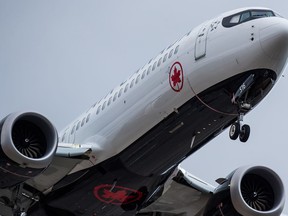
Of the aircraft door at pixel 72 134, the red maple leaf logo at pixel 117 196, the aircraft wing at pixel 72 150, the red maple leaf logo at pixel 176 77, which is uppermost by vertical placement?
the red maple leaf logo at pixel 176 77

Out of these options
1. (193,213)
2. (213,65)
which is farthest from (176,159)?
(193,213)

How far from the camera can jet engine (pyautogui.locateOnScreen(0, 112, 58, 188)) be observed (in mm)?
26906

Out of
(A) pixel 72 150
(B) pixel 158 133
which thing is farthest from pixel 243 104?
(A) pixel 72 150

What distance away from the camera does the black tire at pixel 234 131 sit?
26281 mm

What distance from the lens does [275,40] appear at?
25.5m

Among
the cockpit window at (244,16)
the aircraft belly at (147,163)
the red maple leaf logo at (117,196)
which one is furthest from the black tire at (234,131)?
the red maple leaf logo at (117,196)

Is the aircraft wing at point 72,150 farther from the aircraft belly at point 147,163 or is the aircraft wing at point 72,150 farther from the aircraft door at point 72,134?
the aircraft door at point 72,134

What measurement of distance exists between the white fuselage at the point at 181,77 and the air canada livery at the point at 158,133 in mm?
29

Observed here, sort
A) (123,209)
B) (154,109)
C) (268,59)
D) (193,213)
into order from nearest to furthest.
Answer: (268,59)
(154,109)
(123,209)
(193,213)

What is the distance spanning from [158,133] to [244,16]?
4092 millimetres

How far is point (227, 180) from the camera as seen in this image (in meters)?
31.6

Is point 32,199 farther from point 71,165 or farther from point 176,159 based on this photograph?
point 176,159

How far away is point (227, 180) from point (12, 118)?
781 centimetres

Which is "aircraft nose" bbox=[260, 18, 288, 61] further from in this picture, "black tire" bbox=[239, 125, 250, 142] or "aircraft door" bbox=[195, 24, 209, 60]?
"black tire" bbox=[239, 125, 250, 142]
